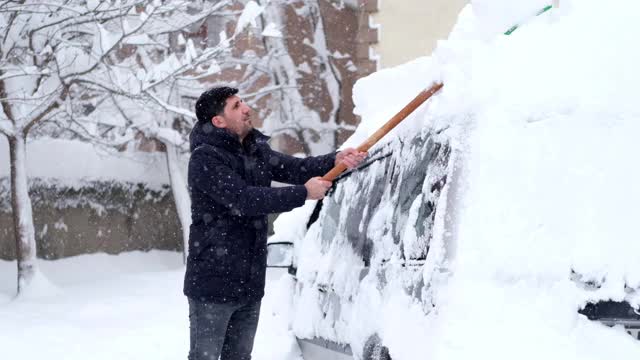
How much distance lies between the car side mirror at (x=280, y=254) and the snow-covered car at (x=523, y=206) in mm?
1579

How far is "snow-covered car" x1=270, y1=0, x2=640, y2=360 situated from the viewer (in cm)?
212

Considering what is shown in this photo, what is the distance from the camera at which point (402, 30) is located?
13211mm

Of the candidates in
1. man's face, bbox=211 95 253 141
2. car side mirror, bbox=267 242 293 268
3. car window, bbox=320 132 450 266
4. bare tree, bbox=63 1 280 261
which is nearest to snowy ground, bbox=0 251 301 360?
car side mirror, bbox=267 242 293 268

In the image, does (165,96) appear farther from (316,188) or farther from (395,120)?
(395,120)

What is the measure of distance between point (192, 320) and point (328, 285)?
680 millimetres

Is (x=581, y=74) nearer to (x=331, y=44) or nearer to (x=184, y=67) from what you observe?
(x=184, y=67)

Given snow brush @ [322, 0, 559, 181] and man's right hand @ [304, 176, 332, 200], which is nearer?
snow brush @ [322, 0, 559, 181]

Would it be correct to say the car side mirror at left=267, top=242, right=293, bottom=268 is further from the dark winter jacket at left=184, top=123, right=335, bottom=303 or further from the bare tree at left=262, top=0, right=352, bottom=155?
the bare tree at left=262, top=0, right=352, bottom=155

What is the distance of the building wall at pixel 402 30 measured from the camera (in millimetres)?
13164

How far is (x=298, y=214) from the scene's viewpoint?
4.94m

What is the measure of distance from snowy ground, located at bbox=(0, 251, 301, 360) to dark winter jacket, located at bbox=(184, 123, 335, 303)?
0.94m

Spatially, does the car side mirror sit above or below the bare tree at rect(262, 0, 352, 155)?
below

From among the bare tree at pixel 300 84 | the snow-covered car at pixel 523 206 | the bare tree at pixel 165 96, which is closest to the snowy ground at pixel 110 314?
the bare tree at pixel 165 96

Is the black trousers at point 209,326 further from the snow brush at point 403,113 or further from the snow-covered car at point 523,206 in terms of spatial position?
the snow-covered car at point 523,206
